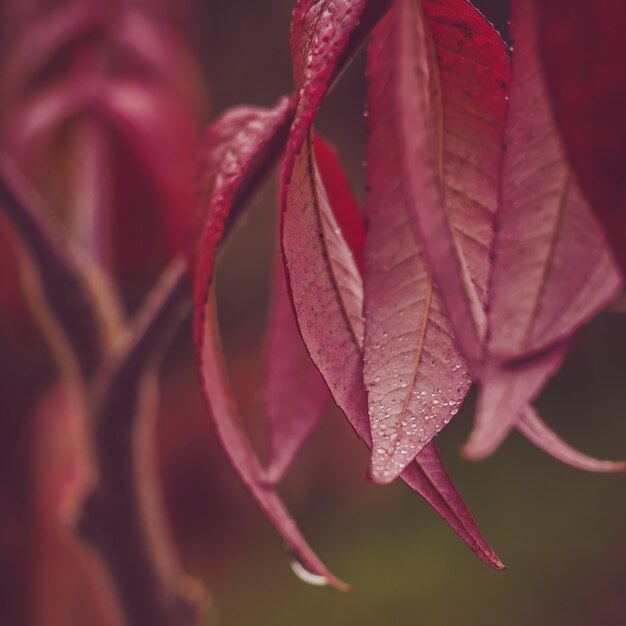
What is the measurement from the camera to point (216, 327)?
0.25 m

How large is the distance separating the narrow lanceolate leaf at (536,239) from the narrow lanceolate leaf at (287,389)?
96 mm

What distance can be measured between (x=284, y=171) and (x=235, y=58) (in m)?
1.43

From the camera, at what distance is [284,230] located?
203 mm

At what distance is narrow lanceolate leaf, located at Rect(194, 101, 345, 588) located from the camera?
225 millimetres

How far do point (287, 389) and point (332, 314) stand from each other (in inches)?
3.5

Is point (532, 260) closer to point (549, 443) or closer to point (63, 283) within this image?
point (549, 443)

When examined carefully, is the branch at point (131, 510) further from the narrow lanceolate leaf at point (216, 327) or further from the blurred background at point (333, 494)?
the blurred background at point (333, 494)

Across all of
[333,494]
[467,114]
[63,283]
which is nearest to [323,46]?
[467,114]

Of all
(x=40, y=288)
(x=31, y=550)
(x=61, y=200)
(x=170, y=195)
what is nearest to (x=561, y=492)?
(x=31, y=550)

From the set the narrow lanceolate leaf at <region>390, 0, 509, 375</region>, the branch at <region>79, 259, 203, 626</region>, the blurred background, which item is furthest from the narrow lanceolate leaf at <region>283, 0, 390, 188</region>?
the blurred background

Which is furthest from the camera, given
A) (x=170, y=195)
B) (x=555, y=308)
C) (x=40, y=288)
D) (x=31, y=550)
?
(x=31, y=550)

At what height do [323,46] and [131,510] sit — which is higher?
[323,46]

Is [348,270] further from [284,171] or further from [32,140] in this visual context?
[32,140]

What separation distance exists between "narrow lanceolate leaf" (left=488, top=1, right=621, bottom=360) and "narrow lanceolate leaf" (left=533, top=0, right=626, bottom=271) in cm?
1
